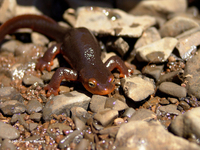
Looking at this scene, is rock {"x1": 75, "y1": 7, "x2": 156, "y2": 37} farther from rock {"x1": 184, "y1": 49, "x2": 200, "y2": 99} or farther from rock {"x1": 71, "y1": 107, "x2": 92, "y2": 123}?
rock {"x1": 71, "y1": 107, "x2": 92, "y2": 123}

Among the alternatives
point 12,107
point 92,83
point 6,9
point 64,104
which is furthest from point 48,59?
point 6,9

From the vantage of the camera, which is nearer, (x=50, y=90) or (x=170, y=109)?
(x=170, y=109)

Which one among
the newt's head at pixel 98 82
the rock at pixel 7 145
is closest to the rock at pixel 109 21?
A: the newt's head at pixel 98 82

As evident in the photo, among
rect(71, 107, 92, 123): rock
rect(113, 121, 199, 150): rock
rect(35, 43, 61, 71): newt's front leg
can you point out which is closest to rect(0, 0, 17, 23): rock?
rect(35, 43, 61, 71): newt's front leg

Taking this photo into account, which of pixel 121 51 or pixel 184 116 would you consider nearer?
pixel 184 116

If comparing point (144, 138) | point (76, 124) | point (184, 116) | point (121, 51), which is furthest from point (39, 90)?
point (184, 116)

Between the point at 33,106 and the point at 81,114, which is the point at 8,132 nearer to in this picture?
the point at 33,106

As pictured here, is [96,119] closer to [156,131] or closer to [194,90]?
[156,131]
